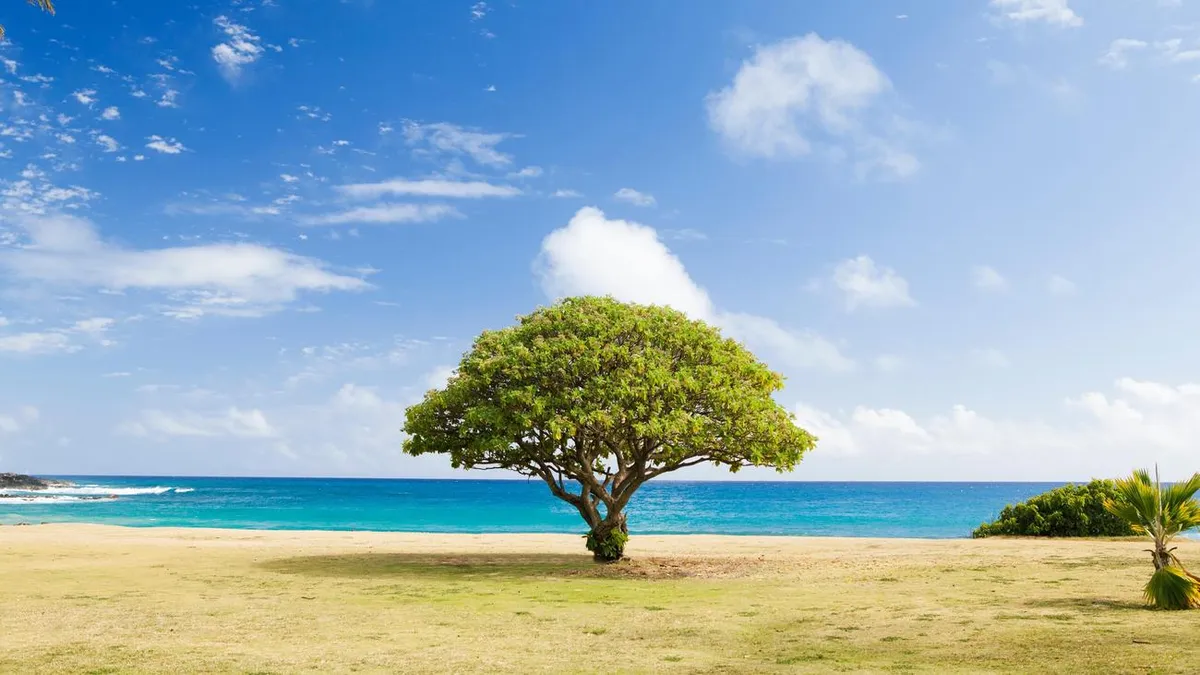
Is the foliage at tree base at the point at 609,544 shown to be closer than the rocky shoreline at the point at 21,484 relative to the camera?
Yes

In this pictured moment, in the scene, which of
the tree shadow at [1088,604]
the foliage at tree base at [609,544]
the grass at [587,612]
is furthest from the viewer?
the foliage at tree base at [609,544]

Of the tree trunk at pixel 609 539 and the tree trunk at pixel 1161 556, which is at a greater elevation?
the tree trunk at pixel 1161 556

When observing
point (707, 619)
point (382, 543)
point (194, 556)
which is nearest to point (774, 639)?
point (707, 619)

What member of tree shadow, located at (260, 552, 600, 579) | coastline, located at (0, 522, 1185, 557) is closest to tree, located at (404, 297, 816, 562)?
tree shadow, located at (260, 552, 600, 579)

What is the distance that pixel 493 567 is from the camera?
90.8ft

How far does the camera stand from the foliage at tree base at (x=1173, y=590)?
16375 millimetres

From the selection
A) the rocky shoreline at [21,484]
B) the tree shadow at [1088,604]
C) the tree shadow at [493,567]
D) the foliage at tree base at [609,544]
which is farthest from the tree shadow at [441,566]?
the rocky shoreline at [21,484]

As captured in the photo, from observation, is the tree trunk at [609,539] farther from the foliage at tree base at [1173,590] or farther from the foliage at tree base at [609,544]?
the foliage at tree base at [1173,590]

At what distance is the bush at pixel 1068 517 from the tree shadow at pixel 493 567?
1897 centimetres

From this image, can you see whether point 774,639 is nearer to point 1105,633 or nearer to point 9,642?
point 1105,633

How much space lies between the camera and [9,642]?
14758 mm

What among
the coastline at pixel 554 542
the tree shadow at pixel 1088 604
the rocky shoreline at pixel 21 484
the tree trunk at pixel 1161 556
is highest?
the tree trunk at pixel 1161 556

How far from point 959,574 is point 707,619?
10.8 metres

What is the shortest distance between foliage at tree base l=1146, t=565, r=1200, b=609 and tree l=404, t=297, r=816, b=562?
10765 mm
